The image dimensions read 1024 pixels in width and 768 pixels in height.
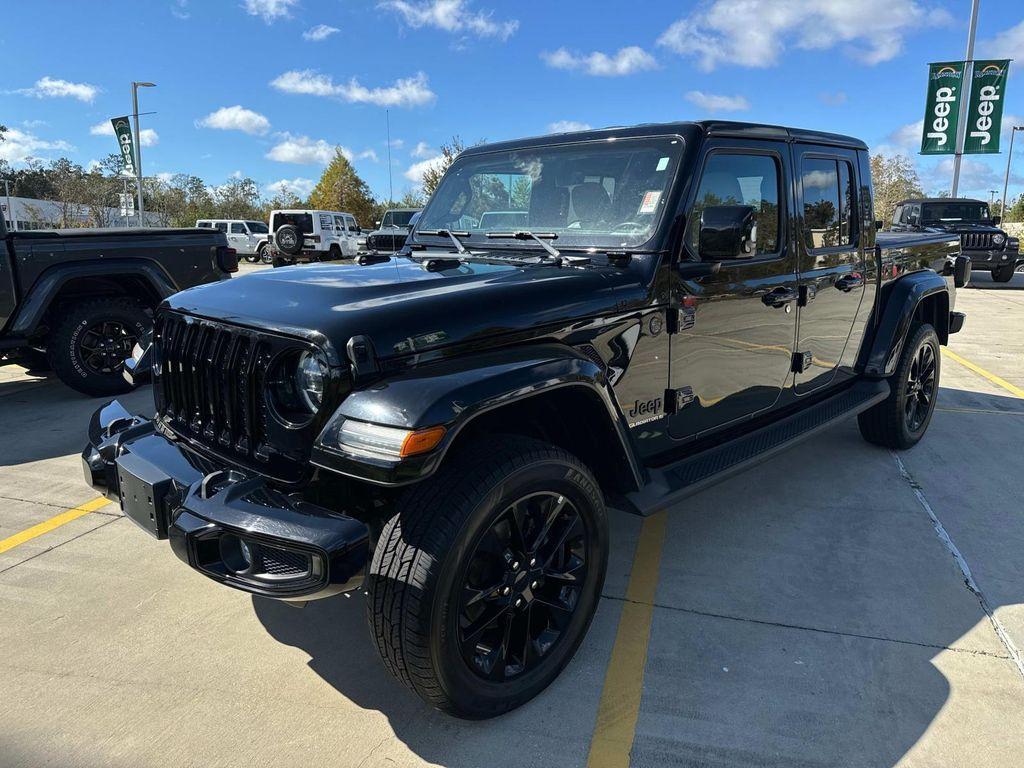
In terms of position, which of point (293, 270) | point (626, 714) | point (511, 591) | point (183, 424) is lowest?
point (626, 714)

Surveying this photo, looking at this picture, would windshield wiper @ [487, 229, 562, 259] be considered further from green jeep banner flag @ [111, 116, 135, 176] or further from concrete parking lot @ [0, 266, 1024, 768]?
green jeep banner flag @ [111, 116, 135, 176]

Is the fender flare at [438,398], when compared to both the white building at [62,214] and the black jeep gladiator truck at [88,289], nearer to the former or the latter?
the black jeep gladiator truck at [88,289]

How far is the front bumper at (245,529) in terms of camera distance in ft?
6.49

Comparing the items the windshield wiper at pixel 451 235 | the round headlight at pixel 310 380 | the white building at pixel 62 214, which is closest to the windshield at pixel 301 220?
the white building at pixel 62 214

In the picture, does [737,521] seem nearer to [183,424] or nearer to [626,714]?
[626,714]

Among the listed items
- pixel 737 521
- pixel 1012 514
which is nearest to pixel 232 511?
pixel 737 521

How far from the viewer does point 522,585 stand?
2410mm

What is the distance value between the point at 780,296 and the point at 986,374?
545 cm

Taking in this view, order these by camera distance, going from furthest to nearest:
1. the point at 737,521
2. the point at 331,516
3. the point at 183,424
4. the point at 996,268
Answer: the point at 996,268 < the point at 737,521 < the point at 183,424 < the point at 331,516

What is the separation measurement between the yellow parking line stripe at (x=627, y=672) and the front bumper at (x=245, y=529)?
978 mm

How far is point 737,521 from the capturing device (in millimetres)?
3910

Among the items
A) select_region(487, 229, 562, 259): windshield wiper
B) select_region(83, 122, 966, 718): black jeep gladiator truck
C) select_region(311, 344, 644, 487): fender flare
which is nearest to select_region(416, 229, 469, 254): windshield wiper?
select_region(83, 122, 966, 718): black jeep gladiator truck

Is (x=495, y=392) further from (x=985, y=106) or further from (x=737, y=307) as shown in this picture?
(x=985, y=106)

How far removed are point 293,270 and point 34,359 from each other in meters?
5.08
